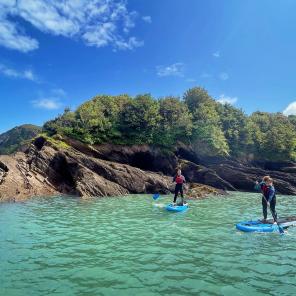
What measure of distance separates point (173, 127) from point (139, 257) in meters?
45.5

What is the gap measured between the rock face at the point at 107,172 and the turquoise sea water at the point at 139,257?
15.1 meters

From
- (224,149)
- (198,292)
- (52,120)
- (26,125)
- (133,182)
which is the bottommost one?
(198,292)

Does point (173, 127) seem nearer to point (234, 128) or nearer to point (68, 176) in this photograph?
point (234, 128)

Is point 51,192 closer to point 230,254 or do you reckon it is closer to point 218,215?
point 218,215

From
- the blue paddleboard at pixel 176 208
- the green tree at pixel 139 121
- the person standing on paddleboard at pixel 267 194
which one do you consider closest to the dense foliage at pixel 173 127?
the green tree at pixel 139 121

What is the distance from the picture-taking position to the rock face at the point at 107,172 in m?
37.3

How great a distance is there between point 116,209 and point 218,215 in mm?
8026

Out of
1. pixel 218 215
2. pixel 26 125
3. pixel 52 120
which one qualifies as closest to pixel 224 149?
pixel 52 120

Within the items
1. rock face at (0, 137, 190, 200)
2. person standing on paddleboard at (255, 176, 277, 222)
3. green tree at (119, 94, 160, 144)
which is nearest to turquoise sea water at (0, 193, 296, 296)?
person standing on paddleboard at (255, 176, 277, 222)

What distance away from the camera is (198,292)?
31.5ft

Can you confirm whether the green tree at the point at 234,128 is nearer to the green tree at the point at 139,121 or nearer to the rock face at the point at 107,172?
the rock face at the point at 107,172

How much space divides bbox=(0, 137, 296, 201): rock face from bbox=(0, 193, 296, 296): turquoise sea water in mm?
15111

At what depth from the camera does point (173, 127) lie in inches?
2267

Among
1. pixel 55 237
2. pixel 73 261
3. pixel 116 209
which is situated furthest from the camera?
pixel 116 209
